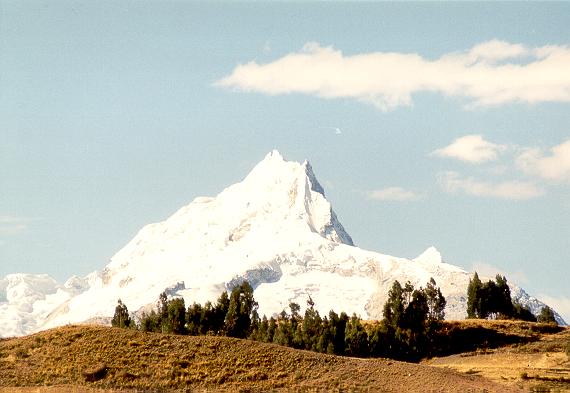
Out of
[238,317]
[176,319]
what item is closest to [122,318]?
[176,319]

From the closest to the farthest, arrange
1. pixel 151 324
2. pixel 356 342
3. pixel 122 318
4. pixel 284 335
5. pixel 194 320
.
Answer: pixel 356 342 < pixel 284 335 < pixel 194 320 < pixel 151 324 < pixel 122 318

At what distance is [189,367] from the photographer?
246 feet

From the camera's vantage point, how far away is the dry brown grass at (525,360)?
77.5 m

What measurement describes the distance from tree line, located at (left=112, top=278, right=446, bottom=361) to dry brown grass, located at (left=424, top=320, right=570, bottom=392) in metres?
9.52

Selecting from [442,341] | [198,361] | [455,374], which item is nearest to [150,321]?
[442,341]

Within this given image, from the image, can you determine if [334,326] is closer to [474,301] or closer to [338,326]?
[338,326]

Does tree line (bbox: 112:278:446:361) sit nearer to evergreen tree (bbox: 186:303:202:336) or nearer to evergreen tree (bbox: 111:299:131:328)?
evergreen tree (bbox: 186:303:202:336)

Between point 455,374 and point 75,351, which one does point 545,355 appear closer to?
point 455,374

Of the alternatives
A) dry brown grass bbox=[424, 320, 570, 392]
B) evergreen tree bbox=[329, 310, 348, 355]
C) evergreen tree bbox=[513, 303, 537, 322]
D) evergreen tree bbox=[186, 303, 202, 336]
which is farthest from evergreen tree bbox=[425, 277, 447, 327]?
evergreen tree bbox=[186, 303, 202, 336]

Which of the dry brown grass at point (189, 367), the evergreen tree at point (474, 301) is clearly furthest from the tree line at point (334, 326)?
the dry brown grass at point (189, 367)

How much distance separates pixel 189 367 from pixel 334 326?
1995 inches

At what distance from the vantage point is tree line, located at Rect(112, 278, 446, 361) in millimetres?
117500

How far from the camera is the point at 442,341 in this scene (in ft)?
392

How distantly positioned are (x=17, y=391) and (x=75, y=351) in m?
15.6
